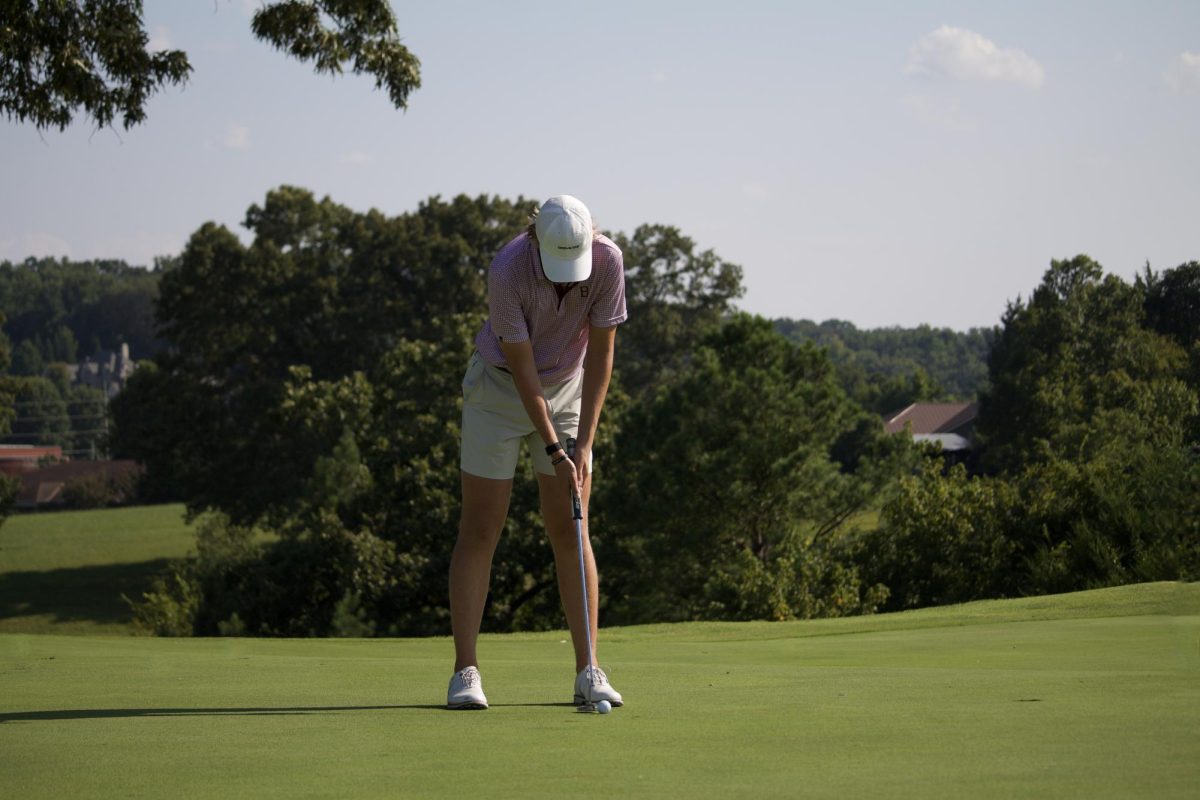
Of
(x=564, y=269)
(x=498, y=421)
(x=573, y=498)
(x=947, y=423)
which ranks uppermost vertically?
(x=947, y=423)

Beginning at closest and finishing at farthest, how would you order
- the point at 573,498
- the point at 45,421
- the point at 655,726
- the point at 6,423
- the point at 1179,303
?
the point at 655,726, the point at 573,498, the point at 1179,303, the point at 6,423, the point at 45,421

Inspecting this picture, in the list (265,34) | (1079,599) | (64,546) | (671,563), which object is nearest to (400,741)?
(1079,599)

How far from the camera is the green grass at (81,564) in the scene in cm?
4409

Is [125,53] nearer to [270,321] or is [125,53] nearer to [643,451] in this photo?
[643,451]

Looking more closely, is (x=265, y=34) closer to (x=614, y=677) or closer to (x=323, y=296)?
(x=614, y=677)

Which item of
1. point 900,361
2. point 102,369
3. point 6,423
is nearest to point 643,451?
point 6,423

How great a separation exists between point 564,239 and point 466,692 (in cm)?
164

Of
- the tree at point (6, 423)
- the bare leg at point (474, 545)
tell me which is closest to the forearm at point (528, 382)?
the bare leg at point (474, 545)

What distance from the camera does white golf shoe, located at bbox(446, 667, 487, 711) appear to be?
4.80 meters

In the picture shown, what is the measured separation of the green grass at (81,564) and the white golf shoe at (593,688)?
39.1m

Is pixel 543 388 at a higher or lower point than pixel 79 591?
higher

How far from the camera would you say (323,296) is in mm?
47938

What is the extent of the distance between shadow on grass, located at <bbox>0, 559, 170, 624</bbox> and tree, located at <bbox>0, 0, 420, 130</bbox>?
3238 cm

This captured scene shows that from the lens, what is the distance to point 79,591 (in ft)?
165
